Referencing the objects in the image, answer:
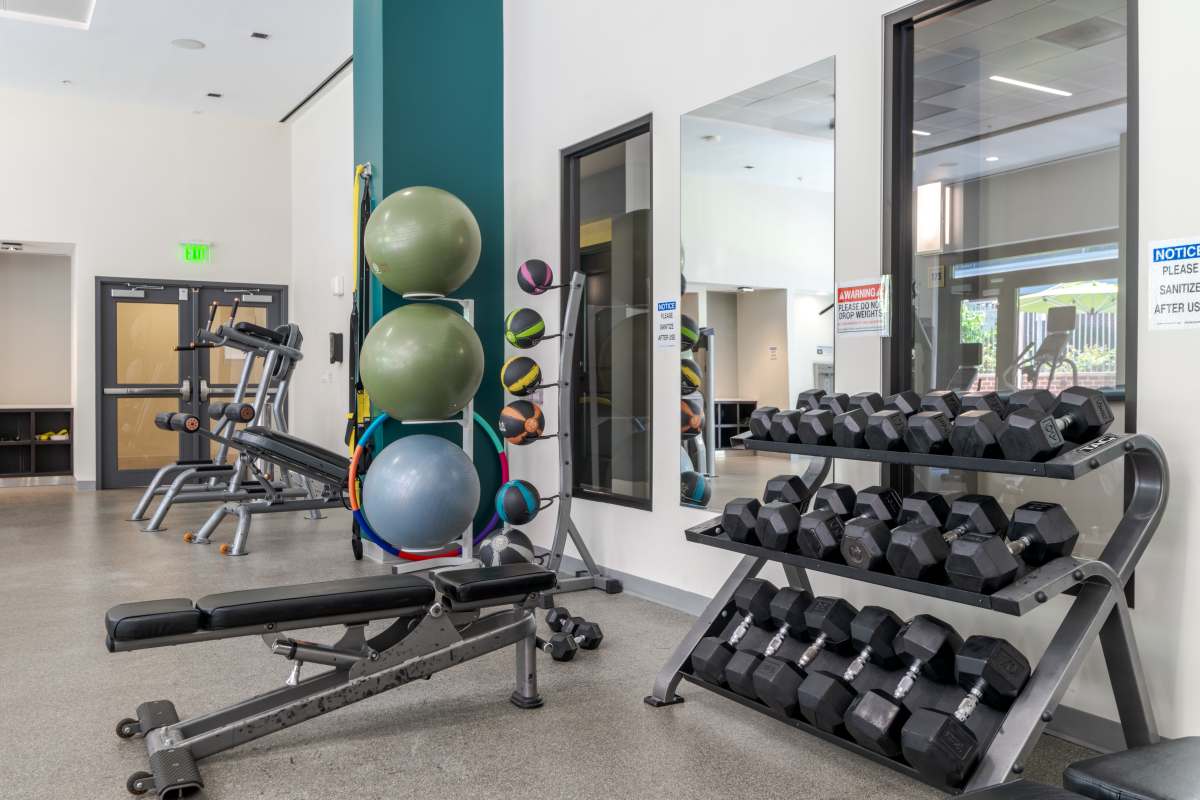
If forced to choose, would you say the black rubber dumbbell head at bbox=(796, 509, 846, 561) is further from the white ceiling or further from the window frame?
the white ceiling

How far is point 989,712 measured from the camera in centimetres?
222

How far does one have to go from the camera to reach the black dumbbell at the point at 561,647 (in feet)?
11.0

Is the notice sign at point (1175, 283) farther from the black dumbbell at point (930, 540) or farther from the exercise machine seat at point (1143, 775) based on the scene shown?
the exercise machine seat at point (1143, 775)

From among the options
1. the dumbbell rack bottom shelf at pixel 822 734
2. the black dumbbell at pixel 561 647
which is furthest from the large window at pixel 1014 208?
the black dumbbell at pixel 561 647

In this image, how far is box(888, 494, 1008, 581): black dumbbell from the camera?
89.6 inches

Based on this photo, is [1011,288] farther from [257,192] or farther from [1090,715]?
[257,192]

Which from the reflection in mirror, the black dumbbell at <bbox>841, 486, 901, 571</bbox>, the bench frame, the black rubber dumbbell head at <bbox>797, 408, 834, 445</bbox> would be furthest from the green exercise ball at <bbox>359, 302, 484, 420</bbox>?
the black dumbbell at <bbox>841, 486, 901, 571</bbox>

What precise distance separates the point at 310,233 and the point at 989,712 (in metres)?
8.14

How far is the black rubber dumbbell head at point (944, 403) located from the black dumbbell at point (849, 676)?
0.58 meters

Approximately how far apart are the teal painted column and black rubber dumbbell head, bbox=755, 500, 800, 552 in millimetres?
2891

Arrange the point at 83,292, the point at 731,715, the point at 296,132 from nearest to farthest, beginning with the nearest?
1. the point at 731,715
2. the point at 83,292
3. the point at 296,132

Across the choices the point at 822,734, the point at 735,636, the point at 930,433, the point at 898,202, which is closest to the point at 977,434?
the point at 930,433

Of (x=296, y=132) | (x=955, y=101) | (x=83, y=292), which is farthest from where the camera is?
(x=296, y=132)

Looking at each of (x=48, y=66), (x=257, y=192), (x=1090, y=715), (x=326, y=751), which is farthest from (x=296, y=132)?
(x=1090, y=715)
